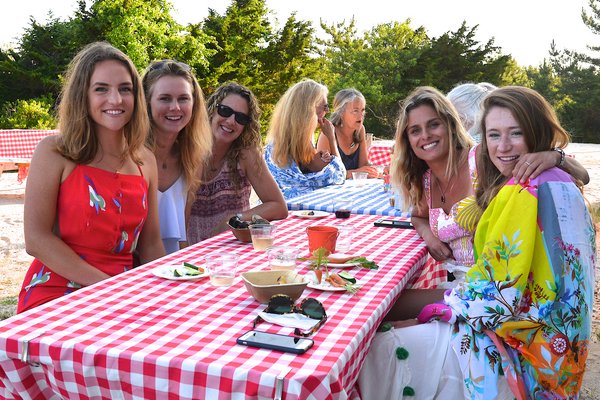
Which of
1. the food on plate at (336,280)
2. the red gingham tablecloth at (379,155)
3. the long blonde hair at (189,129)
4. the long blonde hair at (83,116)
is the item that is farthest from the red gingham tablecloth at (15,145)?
Result: the food on plate at (336,280)

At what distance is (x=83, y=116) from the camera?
2.65 meters

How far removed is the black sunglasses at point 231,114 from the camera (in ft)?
12.6

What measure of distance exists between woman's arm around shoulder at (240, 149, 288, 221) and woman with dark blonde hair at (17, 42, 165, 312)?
3.18ft

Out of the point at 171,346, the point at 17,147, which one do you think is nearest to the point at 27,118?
the point at 17,147

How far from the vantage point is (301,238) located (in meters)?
3.15

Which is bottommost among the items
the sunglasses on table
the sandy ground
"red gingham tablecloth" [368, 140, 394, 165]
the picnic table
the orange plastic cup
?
the sandy ground

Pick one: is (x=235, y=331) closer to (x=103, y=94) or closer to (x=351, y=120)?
(x=103, y=94)

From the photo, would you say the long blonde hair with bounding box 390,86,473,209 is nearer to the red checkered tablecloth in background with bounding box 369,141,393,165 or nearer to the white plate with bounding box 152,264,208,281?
the white plate with bounding box 152,264,208,281

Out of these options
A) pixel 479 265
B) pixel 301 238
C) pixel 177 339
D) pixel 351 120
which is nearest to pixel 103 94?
pixel 301 238

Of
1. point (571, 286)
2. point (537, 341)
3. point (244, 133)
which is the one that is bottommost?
point (537, 341)

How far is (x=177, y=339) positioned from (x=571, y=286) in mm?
1263

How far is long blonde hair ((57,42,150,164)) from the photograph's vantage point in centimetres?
260

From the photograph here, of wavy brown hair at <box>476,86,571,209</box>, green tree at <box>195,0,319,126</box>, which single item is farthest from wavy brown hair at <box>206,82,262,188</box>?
green tree at <box>195,0,319,126</box>

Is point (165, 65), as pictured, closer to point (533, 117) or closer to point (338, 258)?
point (338, 258)
